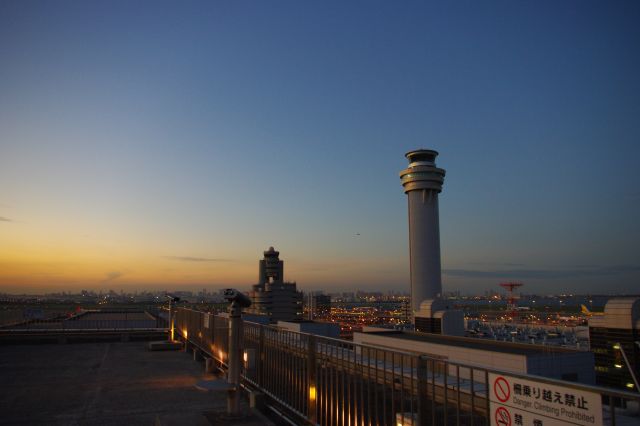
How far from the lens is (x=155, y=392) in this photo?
38.0 ft

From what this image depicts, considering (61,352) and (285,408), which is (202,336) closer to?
(61,352)

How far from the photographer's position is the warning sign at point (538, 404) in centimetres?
321

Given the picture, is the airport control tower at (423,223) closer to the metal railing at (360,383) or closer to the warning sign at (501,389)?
the metal railing at (360,383)

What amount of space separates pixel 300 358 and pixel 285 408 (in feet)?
4.73

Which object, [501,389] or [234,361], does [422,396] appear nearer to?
[501,389]

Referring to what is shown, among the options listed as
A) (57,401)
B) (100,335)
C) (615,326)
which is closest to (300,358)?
(57,401)

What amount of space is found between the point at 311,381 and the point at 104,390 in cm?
721

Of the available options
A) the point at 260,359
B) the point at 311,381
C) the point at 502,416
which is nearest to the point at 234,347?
the point at 260,359

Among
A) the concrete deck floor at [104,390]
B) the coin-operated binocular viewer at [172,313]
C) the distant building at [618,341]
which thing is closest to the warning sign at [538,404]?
the concrete deck floor at [104,390]

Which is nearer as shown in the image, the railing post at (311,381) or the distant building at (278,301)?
the railing post at (311,381)

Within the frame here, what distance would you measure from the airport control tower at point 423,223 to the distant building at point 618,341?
Result: 44765 millimetres

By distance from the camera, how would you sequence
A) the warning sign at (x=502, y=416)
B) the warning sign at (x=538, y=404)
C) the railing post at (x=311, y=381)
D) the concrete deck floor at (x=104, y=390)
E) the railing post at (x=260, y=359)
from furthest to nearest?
the railing post at (x=260, y=359) → the concrete deck floor at (x=104, y=390) → the railing post at (x=311, y=381) → the warning sign at (x=502, y=416) → the warning sign at (x=538, y=404)

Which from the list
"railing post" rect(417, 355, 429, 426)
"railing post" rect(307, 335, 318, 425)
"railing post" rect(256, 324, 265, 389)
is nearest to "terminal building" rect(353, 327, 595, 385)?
"railing post" rect(256, 324, 265, 389)

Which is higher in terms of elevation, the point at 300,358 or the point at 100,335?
the point at 300,358
